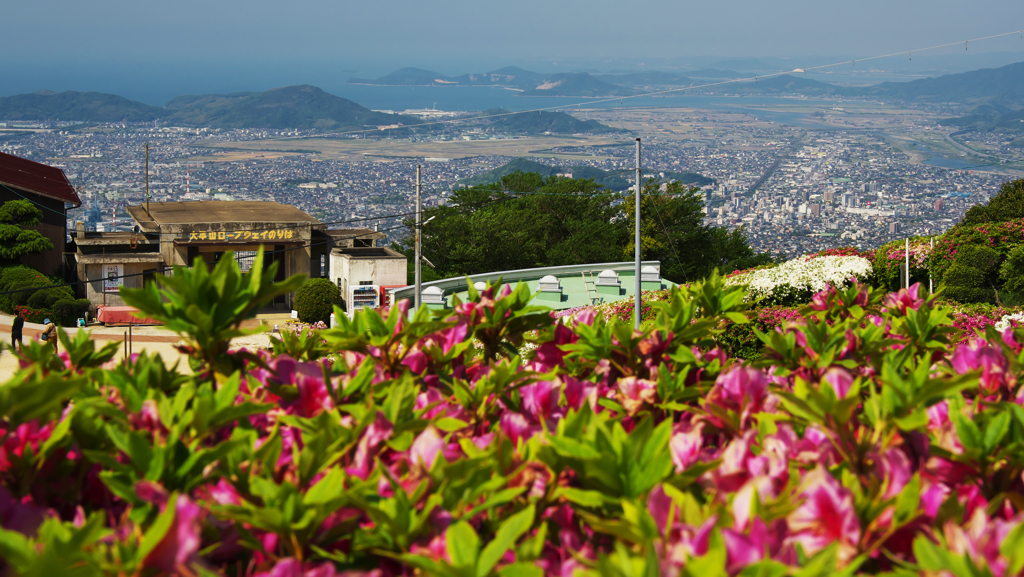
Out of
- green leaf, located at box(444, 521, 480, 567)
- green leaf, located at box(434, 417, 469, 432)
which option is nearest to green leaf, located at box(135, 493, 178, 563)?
green leaf, located at box(444, 521, 480, 567)

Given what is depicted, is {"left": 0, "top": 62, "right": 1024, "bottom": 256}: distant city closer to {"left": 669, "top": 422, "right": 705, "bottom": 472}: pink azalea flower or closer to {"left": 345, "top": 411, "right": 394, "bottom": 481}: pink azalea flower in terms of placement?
{"left": 669, "top": 422, "right": 705, "bottom": 472}: pink azalea flower

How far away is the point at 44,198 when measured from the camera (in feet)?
126

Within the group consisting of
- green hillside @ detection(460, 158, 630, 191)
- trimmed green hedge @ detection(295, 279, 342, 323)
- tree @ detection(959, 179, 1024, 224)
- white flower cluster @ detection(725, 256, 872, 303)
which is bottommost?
trimmed green hedge @ detection(295, 279, 342, 323)

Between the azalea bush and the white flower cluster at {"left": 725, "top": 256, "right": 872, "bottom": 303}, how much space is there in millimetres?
12169

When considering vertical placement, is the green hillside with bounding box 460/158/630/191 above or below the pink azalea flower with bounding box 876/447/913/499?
above

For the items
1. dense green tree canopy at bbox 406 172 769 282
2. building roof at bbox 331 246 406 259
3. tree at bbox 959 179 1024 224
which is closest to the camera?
building roof at bbox 331 246 406 259

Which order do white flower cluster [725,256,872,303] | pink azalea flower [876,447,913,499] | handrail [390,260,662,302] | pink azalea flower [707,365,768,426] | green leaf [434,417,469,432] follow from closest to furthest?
pink azalea flower [876,447,913,499]
green leaf [434,417,469,432]
pink azalea flower [707,365,768,426]
white flower cluster [725,256,872,303]
handrail [390,260,662,302]

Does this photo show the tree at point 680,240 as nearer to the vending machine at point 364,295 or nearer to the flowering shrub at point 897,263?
the vending machine at point 364,295

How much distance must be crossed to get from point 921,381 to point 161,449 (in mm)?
1679

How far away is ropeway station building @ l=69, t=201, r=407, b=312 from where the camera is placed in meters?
32.2

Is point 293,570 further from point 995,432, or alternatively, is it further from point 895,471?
point 995,432

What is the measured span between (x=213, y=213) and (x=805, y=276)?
36.0m

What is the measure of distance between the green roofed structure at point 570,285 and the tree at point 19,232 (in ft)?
66.2

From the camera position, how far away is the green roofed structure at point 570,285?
1820cm
